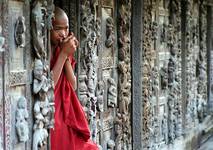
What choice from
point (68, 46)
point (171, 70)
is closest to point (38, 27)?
point (68, 46)

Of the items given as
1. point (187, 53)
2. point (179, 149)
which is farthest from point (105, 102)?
point (187, 53)

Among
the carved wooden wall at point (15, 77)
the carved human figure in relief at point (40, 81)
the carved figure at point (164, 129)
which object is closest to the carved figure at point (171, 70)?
the carved figure at point (164, 129)

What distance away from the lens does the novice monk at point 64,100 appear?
4.98 meters

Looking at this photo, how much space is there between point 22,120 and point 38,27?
0.67m

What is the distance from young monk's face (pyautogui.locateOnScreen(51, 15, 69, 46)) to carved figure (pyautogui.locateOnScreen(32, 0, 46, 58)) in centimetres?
35

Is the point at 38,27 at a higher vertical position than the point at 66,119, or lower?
higher

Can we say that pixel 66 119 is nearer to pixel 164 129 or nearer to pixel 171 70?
pixel 164 129

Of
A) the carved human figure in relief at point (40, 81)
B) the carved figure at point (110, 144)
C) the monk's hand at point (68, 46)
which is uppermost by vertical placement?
the monk's hand at point (68, 46)

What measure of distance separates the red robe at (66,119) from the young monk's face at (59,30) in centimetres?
10

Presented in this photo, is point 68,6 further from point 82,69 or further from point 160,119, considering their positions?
point 160,119

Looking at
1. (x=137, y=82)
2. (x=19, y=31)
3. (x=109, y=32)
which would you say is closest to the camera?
(x=19, y=31)

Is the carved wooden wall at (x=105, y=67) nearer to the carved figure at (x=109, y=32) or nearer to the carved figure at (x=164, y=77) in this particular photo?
the carved figure at (x=109, y=32)

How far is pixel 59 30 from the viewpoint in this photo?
5086 mm

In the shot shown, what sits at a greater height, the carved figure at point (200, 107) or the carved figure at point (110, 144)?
the carved figure at point (110, 144)
